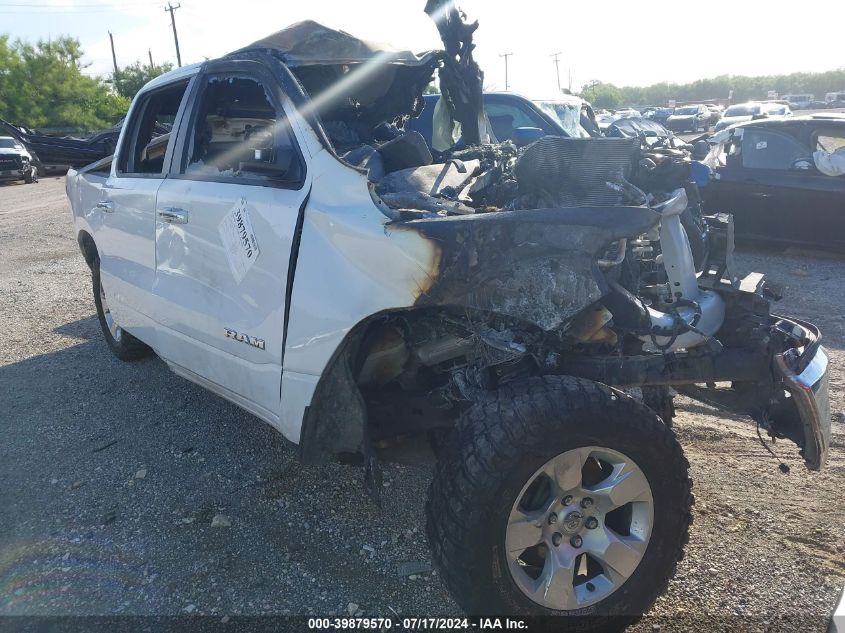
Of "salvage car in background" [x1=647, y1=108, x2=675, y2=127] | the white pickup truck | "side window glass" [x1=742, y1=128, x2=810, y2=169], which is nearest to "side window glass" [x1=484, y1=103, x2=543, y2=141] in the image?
"side window glass" [x1=742, y1=128, x2=810, y2=169]

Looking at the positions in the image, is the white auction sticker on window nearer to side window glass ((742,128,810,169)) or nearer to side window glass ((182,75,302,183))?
side window glass ((182,75,302,183))

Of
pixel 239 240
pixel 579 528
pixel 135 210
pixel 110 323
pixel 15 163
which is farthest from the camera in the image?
pixel 15 163

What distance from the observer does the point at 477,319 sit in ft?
8.36

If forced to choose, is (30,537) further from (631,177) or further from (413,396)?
(631,177)

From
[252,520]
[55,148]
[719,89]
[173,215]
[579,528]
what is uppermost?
[719,89]

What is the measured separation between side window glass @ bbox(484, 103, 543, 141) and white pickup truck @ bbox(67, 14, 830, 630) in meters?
4.80

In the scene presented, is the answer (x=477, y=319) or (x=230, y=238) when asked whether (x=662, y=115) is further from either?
(x=477, y=319)

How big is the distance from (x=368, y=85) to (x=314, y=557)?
262cm

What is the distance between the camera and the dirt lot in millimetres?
2662

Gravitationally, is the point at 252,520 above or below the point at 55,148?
below

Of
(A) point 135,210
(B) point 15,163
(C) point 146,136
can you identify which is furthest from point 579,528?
(B) point 15,163

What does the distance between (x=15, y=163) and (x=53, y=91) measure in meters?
24.3

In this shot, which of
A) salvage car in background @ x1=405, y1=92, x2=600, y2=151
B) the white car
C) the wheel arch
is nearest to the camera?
the wheel arch

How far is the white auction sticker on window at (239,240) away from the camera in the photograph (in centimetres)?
293
